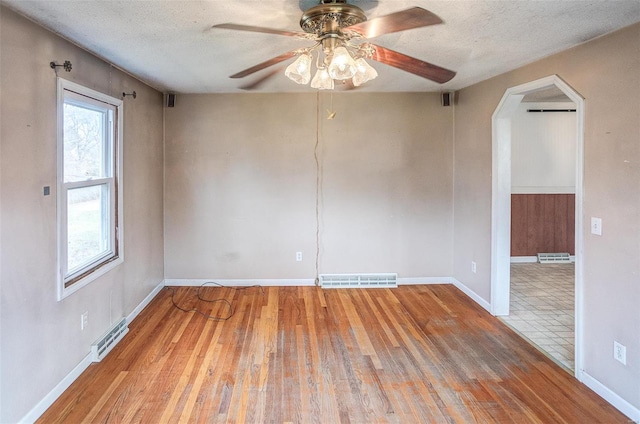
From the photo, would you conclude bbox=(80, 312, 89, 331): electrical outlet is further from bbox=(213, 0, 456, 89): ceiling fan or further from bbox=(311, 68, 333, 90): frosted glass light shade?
bbox=(311, 68, 333, 90): frosted glass light shade

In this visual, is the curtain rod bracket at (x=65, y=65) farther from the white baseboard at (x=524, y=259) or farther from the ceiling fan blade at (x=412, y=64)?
the white baseboard at (x=524, y=259)

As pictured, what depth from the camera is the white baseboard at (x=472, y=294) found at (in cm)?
407

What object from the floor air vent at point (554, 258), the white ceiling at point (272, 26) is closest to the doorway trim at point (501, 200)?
the white ceiling at point (272, 26)

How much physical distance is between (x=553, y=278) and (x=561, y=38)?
3.80 m

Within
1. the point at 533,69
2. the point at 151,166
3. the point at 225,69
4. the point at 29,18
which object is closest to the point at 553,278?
the point at 533,69

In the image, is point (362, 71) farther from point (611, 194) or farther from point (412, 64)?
point (611, 194)

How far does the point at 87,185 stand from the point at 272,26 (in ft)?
6.12

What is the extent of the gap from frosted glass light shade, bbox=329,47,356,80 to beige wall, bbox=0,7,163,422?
1.70 m

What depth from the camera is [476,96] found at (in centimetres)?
423

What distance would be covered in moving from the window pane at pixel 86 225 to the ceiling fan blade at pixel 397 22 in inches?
90.4

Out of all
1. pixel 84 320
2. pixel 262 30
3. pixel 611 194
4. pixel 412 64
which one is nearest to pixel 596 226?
pixel 611 194

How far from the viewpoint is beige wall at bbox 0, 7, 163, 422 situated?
2.08m

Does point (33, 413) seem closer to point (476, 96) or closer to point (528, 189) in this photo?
point (476, 96)

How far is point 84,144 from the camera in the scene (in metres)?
3.04
